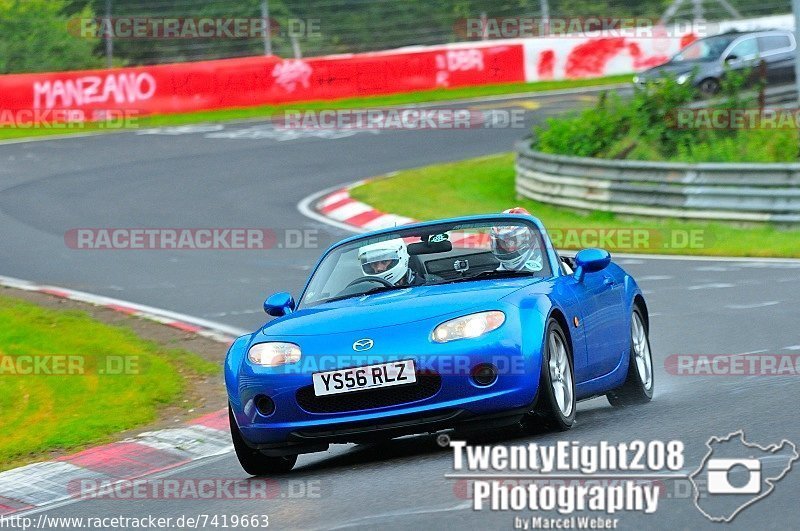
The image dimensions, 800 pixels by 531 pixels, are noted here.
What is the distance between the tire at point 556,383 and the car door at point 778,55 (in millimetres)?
23715

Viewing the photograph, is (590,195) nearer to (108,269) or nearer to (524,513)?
(108,269)

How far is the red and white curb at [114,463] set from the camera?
7.97 m

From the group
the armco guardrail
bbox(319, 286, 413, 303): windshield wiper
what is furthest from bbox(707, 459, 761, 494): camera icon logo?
the armco guardrail

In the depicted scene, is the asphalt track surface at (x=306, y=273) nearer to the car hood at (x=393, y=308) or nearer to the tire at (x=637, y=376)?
the tire at (x=637, y=376)

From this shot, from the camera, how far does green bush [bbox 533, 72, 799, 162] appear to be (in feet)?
70.7

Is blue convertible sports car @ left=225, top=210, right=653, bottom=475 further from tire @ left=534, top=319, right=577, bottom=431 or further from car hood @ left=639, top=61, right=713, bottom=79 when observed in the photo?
car hood @ left=639, top=61, right=713, bottom=79

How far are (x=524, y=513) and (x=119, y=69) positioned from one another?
29.2 metres

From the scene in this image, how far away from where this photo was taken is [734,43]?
107 ft

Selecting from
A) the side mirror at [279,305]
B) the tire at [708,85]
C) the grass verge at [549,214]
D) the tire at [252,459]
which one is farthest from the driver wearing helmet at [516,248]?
the tire at [708,85]

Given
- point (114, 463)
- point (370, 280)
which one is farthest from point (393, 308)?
point (114, 463)

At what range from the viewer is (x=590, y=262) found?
8.41 meters

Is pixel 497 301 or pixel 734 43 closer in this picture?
pixel 497 301

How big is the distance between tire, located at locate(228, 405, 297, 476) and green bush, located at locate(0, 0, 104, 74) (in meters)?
27.2

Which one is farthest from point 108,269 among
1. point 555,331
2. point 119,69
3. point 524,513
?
point 119,69
